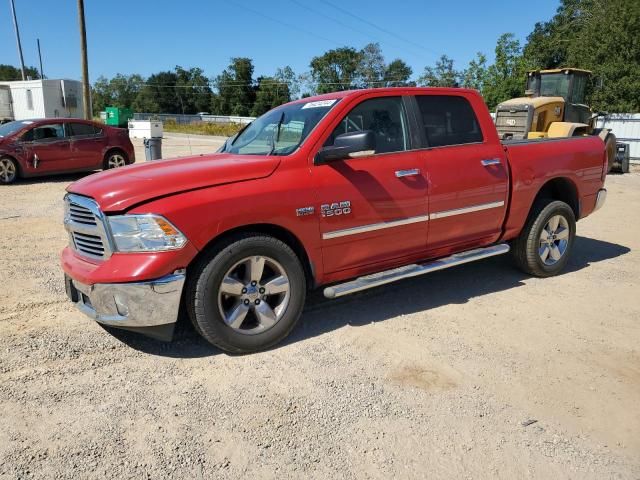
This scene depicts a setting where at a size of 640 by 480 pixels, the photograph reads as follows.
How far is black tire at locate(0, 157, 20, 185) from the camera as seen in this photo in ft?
39.9

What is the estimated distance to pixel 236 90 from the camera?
276 feet

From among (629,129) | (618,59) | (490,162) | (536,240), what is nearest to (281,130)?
(490,162)

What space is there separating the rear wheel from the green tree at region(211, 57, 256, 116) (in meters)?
70.9

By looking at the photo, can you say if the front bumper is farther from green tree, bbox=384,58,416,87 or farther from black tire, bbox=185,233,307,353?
green tree, bbox=384,58,416,87

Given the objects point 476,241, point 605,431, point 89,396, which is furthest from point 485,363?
point 89,396

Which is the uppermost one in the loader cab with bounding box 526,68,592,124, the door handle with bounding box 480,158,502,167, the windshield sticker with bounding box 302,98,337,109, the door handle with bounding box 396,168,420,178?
the loader cab with bounding box 526,68,592,124

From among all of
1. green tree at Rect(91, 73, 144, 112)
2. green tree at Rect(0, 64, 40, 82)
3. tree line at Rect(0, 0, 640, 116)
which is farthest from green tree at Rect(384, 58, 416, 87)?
green tree at Rect(0, 64, 40, 82)

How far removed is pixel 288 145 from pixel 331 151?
0.43m

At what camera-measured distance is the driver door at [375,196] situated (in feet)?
13.1

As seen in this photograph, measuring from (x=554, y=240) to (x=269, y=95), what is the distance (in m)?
77.8

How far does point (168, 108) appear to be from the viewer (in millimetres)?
98562

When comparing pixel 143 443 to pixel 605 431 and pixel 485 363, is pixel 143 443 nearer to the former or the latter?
pixel 485 363

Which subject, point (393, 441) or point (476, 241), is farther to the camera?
point (476, 241)

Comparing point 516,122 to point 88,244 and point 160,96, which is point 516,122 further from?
point 160,96
